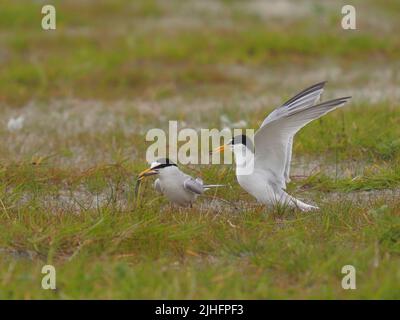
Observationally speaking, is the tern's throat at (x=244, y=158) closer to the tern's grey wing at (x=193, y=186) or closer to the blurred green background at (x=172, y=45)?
the tern's grey wing at (x=193, y=186)

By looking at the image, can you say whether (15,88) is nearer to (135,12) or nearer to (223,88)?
(223,88)

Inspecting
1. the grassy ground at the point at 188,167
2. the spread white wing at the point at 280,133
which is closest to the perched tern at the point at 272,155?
the spread white wing at the point at 280,133

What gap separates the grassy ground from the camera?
4391mm

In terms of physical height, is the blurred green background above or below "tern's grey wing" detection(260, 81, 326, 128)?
above

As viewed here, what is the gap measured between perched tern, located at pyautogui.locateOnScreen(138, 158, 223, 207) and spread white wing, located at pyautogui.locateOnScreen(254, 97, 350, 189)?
43 cm

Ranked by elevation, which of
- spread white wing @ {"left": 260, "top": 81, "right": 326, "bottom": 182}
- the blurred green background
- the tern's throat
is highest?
the blurred green background

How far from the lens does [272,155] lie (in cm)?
539

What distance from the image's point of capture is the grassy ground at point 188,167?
173 inches

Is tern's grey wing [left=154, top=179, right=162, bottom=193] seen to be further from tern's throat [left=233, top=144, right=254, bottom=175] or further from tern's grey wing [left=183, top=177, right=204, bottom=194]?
tern's throat [left=233, top=144, right=254, bottom=175]

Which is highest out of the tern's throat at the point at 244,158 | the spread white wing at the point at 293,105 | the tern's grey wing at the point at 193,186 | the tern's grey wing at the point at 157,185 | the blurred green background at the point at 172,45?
the blurred green background at the point at 172,45

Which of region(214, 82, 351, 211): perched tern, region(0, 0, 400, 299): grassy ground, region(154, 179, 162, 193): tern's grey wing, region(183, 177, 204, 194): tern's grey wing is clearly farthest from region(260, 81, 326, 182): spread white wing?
region(154, 179, 162, 193): tern's grey wing
